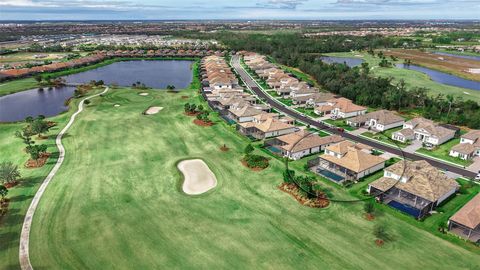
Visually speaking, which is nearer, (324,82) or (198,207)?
(198,207)

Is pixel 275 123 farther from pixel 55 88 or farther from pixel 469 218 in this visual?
pixel 55 88

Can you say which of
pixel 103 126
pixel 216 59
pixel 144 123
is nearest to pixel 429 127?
pixel 144 123

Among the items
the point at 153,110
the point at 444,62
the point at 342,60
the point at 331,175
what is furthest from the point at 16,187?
the point at 444,62

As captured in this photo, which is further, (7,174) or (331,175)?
(331,175)

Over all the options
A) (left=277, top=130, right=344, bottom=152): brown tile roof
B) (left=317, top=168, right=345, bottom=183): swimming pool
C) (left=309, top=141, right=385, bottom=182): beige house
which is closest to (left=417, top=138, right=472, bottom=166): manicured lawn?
(left=309, top=141, right=385, bottom=182): beige house

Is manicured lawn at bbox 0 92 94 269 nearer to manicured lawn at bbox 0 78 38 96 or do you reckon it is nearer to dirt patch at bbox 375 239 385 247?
dirt patch at bbox 375 239 385 247

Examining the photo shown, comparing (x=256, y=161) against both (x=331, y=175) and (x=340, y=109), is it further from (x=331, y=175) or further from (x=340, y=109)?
(x=340, y=109)

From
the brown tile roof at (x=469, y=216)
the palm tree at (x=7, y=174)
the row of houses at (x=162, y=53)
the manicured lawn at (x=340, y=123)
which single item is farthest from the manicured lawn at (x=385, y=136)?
the row of houses at (x=162, y=53)
